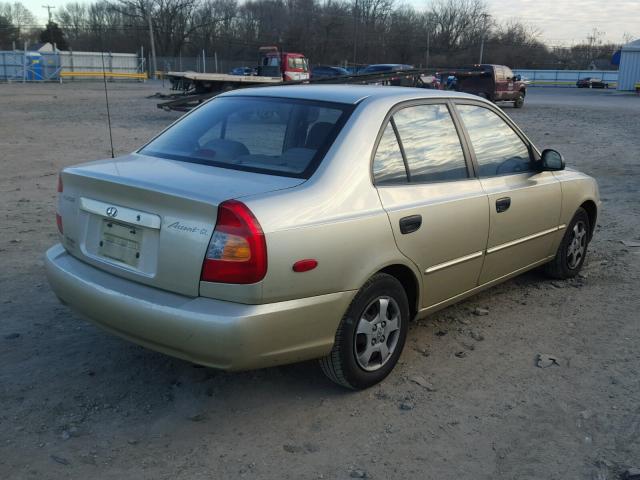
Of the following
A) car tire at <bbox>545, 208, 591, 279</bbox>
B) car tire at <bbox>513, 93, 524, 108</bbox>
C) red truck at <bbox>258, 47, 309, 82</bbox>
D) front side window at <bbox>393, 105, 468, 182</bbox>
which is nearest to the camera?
front side window at <bbox>393, 105, 468, 182</bbox>

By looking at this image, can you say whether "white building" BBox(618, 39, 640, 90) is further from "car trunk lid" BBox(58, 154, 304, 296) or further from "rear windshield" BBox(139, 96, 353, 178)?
"car trunk lid" BBox(58, 154, 304, 296)

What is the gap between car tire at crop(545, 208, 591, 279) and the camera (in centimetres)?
543

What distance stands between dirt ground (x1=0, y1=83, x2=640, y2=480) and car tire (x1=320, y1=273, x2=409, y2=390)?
0.13m

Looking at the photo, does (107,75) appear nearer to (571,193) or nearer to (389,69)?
(389,69)

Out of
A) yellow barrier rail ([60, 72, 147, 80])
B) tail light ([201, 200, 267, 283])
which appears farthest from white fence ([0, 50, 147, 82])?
tail light ([201, 200, 267, 283])

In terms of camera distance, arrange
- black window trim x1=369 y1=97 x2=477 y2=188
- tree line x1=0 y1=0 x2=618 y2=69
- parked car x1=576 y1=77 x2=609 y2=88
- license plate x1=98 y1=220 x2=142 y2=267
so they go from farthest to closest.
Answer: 1. tree line x1=0 y1=0 x2=618 y2=69
2. parked car x1=576 y1=77 x2=609 y2=88
3. black window trim x1=369 y1=97 x2=477 y2=188
4. license plate x1=98 y1=220 x2=142 y2=267

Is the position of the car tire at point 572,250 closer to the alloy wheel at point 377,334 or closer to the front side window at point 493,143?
Answer: the front side window at point 493,143

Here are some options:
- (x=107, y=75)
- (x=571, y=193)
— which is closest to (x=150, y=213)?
(x=571, y=193)

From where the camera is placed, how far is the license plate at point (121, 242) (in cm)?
311

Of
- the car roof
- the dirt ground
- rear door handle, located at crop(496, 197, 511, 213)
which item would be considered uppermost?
the car roof

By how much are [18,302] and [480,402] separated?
11.1 feet

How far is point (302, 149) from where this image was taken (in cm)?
347

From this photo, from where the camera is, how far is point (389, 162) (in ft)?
11.8

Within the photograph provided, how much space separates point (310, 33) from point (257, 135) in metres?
83.4
